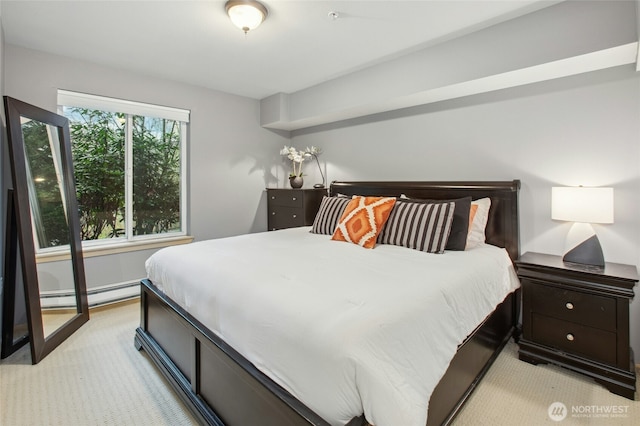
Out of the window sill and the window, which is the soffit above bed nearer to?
the window

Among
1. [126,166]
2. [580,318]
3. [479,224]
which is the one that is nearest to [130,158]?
[126,166]

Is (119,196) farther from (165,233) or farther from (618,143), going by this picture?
(618,143)

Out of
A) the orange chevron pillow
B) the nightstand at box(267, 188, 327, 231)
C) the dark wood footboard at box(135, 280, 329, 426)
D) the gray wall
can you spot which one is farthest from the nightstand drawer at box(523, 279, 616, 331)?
the gray wall

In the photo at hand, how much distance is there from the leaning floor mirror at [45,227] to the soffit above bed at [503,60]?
2.59 meters

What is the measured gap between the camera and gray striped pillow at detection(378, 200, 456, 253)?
2.27 m

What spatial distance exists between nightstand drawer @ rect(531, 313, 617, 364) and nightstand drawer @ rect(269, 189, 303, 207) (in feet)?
8.64

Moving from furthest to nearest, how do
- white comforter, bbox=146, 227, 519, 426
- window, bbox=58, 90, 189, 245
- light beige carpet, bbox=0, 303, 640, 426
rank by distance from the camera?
window, bbox=58, 90, 189, 245 < light beige carpet, bbox=0, 303, 640, 426 < white comforter, bbox=146, 227, 519, 426

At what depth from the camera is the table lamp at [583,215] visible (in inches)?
78.1

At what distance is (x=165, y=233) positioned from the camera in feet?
12.2

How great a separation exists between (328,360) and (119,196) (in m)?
3.32

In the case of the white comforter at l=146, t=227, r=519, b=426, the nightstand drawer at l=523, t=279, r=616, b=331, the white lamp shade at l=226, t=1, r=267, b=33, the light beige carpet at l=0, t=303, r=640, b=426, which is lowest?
the light beige carpet at l=0, t=303, r=640, b=426

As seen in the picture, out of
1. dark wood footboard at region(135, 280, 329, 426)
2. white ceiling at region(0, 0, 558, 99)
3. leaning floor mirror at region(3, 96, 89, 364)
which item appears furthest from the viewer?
leaning floor mirror at region(3, 96, 89, 364)

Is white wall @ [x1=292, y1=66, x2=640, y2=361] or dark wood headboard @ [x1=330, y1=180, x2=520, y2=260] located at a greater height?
white wall @ [x1=292, y1=66, x2=640, y2=361]

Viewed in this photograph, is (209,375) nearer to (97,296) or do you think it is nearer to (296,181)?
(97,296)
